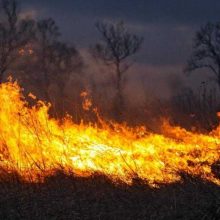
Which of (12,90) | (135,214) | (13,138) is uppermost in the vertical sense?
(12,90)

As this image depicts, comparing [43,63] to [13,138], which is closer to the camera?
[13,138]

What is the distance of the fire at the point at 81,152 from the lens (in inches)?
527

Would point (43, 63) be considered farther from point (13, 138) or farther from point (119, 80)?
point (13, 138)

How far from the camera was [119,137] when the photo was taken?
53.0ft

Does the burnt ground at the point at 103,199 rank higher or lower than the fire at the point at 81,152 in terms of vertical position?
lower

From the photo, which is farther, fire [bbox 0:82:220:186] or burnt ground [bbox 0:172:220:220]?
fire [bbox 0:82:220:186]

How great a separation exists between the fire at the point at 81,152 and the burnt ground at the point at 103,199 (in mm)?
459

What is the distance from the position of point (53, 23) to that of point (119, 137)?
113ft

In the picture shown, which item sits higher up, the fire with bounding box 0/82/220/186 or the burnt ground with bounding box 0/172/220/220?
the fire with bounding box 0/82/220/186

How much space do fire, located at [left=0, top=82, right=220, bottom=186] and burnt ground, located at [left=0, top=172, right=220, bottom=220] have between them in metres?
0.46

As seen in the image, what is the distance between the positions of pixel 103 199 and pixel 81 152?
314cm

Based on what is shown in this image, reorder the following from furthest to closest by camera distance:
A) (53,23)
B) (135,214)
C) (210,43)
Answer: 1. (53,23)
2. (210,43)
3. (135,214)

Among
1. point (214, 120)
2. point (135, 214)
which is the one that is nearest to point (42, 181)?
point (135, 214)

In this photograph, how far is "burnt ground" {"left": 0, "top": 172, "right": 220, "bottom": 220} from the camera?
10.0 m
